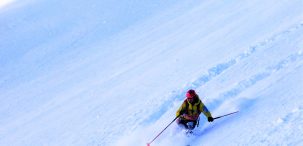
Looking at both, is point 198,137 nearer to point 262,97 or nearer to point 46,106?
point 262,97

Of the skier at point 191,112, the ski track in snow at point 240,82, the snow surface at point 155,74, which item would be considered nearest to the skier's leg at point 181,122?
the skier at point 191,112

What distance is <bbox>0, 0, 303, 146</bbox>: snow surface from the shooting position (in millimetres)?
11422

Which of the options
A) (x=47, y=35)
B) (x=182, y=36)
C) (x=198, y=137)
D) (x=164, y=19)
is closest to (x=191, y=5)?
(x=164, y=19)

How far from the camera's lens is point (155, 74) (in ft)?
55.0

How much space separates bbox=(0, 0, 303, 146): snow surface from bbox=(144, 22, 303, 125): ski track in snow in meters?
0.03

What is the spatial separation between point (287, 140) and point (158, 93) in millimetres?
5829

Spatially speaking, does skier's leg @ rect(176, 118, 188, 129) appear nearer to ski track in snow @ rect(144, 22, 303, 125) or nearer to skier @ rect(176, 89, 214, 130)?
skier @ rect(176, 89, 214, 130)

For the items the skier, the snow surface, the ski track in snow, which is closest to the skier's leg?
the skier

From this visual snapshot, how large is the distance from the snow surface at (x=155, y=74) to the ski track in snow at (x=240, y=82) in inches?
1.2

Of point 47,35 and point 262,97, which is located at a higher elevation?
point 47,35

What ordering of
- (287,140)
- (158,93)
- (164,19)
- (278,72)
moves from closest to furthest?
(287,140)
(278,72)
(158,93)
(164,19)

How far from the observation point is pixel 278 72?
42.5 ft

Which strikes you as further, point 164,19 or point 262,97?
point 164,19

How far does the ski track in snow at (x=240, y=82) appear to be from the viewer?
41.4 feet
